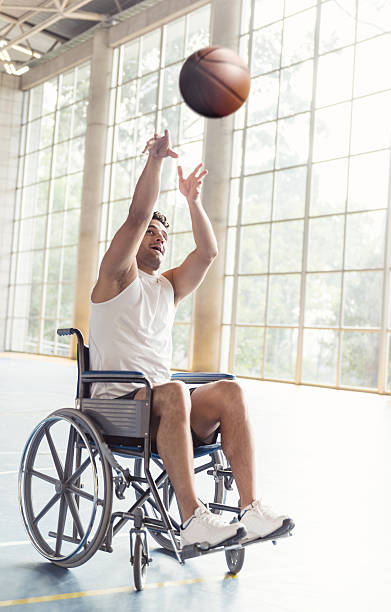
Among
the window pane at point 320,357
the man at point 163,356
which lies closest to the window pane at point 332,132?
the window pane at point 320,357

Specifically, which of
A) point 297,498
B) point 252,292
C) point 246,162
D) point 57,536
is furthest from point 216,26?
point 57,536

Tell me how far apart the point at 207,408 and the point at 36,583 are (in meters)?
0.90

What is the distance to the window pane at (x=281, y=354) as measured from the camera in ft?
54.8

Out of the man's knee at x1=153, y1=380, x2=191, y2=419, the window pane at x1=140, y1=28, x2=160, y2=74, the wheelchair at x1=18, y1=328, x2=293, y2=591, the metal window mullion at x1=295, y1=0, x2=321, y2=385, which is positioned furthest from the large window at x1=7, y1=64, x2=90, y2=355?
the man's knee at x1=153, y1=380, x2=191, y2=419

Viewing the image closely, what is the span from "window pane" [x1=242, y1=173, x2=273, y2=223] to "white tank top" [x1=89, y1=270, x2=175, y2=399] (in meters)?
15.0

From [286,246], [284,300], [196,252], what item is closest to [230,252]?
[286,246]

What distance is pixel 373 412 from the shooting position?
10414 millimetres

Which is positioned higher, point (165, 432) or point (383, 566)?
point (165, 432)

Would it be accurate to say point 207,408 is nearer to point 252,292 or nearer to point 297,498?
point 297,498

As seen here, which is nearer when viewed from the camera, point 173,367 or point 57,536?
point 57,536

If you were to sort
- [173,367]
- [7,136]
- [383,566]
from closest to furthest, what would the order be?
[383,566]
[173,367]
[7,136]

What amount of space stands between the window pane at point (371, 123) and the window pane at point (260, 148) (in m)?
2.52

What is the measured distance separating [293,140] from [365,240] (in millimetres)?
3526

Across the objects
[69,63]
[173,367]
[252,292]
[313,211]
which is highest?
[69,63]
